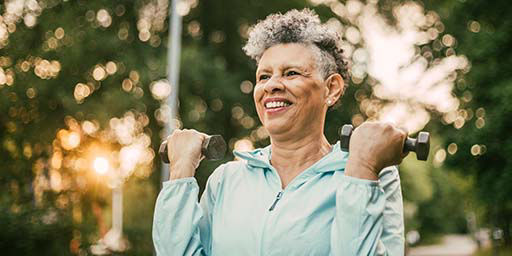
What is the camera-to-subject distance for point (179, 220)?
2.11 m

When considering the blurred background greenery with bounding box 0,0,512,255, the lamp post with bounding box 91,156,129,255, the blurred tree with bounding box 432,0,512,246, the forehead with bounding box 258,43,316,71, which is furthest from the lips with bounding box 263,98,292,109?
the blurred tree with bounding box 432,0,512,246

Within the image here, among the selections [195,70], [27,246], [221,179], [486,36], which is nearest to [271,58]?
[221,179]

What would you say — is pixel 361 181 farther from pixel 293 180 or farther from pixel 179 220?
pixel 179 220

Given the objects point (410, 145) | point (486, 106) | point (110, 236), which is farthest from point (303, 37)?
point (110, 236)

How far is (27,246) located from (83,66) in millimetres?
6040

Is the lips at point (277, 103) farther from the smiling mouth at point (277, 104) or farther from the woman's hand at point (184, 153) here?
the woman's hand at point (184, 153)

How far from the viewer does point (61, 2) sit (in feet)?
51.5

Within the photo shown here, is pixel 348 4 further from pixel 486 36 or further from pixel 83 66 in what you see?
pixel 83 66

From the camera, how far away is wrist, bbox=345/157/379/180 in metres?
1.85

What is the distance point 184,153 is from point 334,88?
54 centimetres

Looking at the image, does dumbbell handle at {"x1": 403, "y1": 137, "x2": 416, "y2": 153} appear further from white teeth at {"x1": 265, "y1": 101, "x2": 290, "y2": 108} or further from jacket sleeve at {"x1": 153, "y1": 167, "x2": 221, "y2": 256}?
jacket sleeve at {"x1": 153, "y1": 167, "x2": 221, "y2": 256}

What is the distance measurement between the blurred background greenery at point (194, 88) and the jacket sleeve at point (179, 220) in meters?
10.1

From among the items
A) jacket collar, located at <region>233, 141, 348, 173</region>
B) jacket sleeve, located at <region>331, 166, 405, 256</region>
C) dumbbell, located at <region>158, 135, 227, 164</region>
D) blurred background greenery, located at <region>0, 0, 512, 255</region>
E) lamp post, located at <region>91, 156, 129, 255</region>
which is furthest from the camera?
blurred background greenery, located at <region>0, 0, 512, 255</region>

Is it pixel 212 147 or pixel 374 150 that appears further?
pixel 212 147
